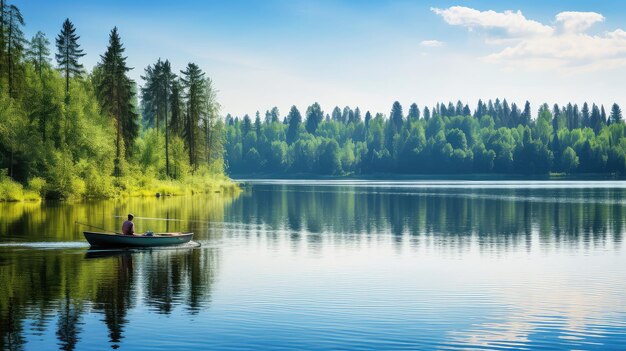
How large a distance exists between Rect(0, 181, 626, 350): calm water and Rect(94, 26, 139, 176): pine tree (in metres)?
40.5

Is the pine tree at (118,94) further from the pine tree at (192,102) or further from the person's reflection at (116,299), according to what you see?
the person's reflection at (116,299)

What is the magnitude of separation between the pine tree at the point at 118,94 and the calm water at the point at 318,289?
133ft

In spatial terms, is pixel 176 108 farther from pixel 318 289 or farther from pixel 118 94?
pixel 318 289

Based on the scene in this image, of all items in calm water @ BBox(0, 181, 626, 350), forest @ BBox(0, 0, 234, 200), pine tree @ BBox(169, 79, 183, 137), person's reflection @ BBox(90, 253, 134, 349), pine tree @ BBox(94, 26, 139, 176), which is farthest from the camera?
pine tree @ BBox(169, 79, 183, 137)

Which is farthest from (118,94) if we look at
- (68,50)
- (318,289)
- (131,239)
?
(318,289)

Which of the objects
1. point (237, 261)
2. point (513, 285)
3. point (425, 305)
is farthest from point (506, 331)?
point (237, 261)

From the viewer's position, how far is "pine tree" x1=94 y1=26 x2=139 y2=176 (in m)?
99.2

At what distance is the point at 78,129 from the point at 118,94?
14026 mm

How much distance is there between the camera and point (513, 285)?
Result: 31.9 metres

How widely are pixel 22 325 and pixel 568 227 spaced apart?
47.9 metres

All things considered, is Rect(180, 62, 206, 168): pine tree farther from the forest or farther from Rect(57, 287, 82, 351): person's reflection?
Rect(57, 287, 82, 351): person's reflection

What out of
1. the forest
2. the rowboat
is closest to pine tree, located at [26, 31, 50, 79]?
the forest

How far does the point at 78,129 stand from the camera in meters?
88.0

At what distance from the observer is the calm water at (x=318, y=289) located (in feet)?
72.0
